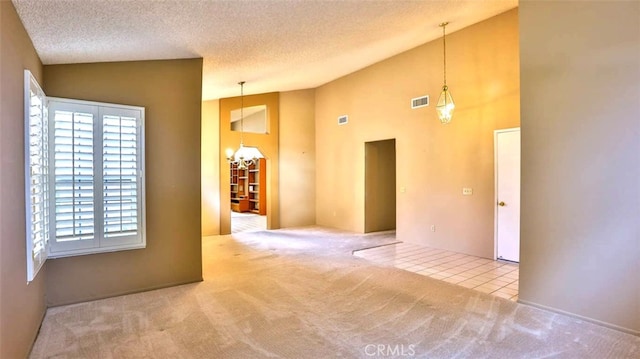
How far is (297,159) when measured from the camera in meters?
9.02

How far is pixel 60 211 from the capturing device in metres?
3.23

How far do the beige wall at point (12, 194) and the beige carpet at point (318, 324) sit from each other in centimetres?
42

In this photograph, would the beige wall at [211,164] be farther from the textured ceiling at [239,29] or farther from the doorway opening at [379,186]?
the doorway opening at [379,186]

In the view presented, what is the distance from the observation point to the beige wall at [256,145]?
798 centimetres

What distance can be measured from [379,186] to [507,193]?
128 inches

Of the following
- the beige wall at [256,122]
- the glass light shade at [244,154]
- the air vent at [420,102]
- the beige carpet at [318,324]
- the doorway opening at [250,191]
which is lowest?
the beige carpet at [318,324]

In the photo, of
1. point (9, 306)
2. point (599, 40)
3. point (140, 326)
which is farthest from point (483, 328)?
point (9, 306)

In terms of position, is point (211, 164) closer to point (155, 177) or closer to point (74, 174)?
point (155, 177)

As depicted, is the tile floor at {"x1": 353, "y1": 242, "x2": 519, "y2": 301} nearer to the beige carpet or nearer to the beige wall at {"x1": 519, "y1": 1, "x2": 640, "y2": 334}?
the beige carpet

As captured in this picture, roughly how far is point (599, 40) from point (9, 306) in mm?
4933

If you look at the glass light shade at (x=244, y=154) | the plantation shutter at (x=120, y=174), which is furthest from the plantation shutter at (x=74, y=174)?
the glass light shade at (x=244, y=154)

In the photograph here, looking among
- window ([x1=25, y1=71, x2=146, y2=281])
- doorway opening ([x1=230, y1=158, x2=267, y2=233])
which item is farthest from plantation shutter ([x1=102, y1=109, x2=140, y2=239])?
doorway opening ([x1=230, y1=158, x2=267, y2=233])

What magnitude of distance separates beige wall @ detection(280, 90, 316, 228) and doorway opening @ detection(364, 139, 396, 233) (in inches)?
74.0

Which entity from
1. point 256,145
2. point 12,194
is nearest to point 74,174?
point 12,194
